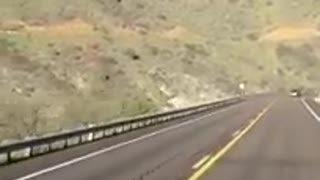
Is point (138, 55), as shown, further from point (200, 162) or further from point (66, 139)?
point (200, 162)

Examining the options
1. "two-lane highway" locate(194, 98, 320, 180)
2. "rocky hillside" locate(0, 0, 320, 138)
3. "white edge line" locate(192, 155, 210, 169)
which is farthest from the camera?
"rocky hillside" locate(0, 0, 320, 138)

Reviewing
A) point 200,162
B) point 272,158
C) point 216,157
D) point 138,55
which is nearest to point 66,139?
point 216,157

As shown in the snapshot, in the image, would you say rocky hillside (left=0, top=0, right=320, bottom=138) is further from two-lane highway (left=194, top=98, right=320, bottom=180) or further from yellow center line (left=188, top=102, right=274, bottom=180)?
two-lane highway (left=194, top=98, right=320, bottom=180)

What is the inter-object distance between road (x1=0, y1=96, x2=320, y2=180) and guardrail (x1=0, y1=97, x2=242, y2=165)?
37cm

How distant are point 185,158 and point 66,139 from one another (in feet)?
15.3

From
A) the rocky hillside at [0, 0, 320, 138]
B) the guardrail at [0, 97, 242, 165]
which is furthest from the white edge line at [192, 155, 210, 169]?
the rocky hillside at [0, 0, 320, 138]

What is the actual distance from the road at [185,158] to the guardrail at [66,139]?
1.22 ft

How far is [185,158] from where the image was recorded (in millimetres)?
22672

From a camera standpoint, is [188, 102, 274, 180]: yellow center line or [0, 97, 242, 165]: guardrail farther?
[0, 97, 242, 165]: guardrail

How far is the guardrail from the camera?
67.8 feet

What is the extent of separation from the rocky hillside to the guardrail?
9.28ft

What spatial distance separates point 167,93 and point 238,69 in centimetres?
6407

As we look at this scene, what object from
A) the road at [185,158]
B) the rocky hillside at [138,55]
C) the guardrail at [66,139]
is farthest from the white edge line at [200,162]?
the rocky hillside at [138,55]

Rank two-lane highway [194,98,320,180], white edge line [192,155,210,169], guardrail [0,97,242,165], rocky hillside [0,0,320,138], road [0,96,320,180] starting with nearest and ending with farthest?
road [0,96,320,180] < two-lane highway [194,98,320,180] < white edge line [192,155,210,169] < guardrail [0,97,242,165] < rocky hillside [0,0,320,138]
